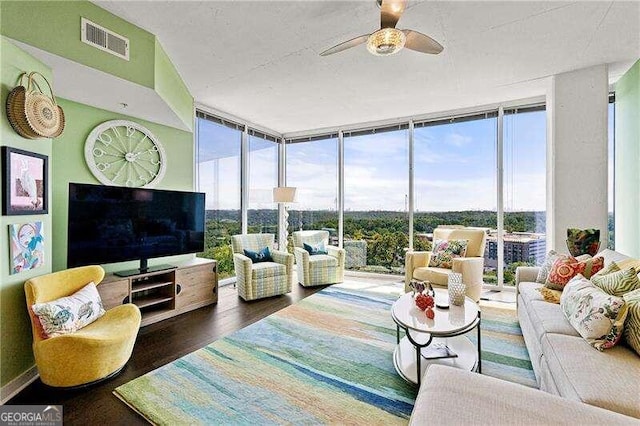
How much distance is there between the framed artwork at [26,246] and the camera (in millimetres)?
1949

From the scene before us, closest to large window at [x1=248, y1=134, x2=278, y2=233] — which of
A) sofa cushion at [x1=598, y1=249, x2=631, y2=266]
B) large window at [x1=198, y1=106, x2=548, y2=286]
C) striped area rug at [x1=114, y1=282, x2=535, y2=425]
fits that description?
large window at [x1=198, y1=106, x2=548, y2=286]

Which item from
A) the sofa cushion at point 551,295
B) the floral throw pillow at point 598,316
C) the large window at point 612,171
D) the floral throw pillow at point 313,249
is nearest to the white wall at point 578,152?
the large window at point 612,171

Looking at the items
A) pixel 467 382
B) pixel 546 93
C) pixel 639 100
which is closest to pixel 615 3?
pixel 639 100

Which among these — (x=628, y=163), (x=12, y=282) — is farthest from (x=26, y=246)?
(x=628, y=163)

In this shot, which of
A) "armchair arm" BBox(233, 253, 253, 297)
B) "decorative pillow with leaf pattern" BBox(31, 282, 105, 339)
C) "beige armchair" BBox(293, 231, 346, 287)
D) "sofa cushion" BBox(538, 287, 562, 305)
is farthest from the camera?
"beige armchair" BBox(293, 231, 346, 287)

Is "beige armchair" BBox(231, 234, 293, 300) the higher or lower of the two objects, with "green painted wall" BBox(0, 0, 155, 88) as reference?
lower

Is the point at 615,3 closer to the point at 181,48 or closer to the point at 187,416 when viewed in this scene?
the point at 181,48

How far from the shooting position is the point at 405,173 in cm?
493

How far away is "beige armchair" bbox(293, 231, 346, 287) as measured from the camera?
4.52 m

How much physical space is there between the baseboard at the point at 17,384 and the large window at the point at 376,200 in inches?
169

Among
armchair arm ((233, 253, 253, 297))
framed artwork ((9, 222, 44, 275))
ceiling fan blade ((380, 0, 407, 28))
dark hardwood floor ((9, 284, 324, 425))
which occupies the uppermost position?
ceiling fan blade ((380, 0, 407, 28))

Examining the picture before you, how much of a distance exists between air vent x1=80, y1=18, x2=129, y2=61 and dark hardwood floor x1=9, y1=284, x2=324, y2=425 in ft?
8.12

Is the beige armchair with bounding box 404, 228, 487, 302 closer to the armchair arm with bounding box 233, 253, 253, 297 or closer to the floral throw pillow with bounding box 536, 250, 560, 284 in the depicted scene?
the floral throw pillow with bounding box 536, 250, 560, 284

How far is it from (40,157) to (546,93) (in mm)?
5351
